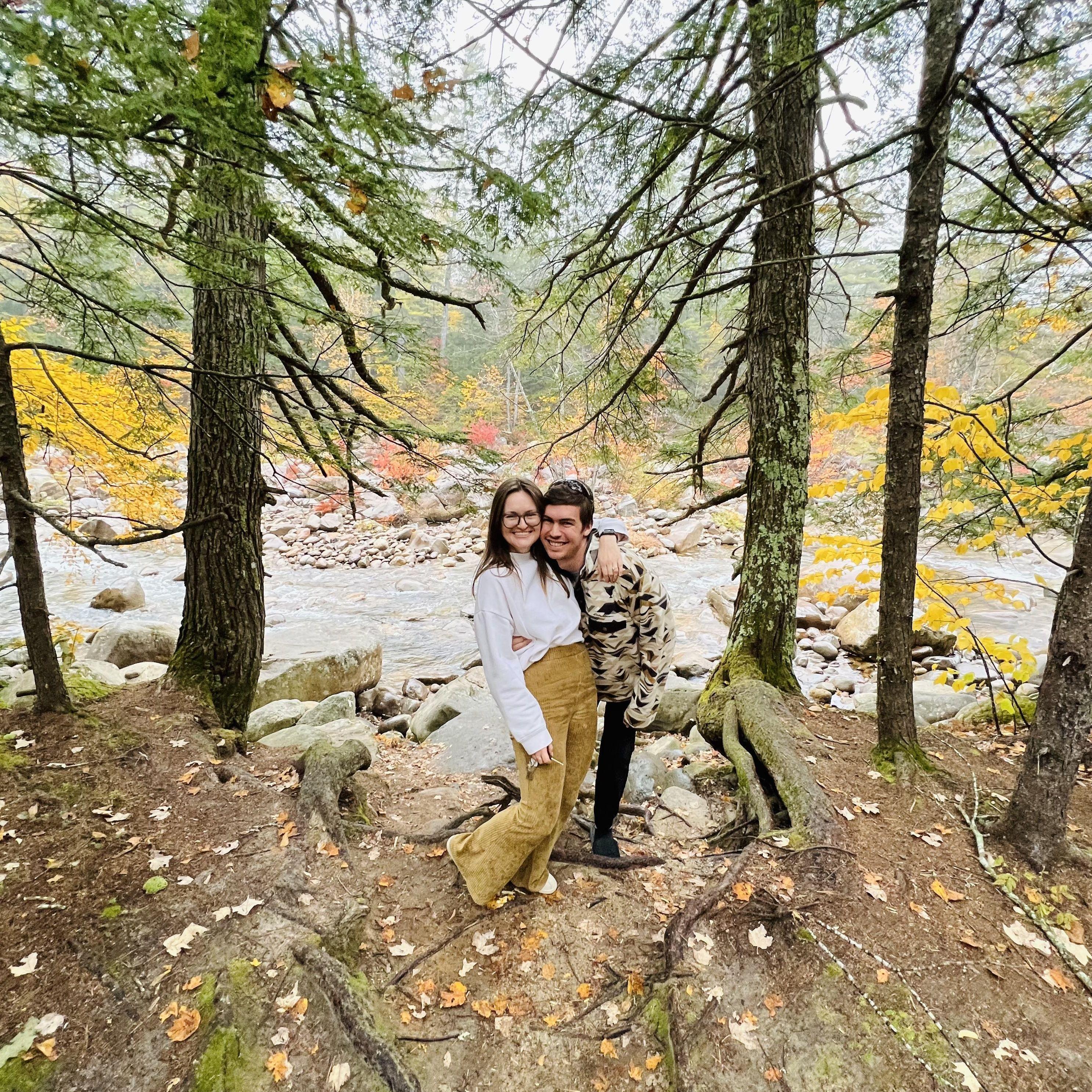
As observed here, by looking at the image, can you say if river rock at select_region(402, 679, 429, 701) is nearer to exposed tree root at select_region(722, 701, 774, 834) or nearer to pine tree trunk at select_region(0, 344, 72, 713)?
pine tree trunk at select_region(0, 344, 72, 713)

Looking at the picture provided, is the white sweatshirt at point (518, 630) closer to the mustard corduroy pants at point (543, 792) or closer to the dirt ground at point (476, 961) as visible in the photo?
the mustard corduroy pants at point (543, 792)

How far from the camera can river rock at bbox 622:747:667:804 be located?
3.91 metres

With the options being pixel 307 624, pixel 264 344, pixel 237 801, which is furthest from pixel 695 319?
pixel 237 801

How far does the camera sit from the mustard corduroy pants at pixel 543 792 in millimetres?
2416

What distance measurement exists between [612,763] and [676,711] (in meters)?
3.31

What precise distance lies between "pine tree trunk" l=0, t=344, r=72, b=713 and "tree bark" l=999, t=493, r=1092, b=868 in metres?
4.69

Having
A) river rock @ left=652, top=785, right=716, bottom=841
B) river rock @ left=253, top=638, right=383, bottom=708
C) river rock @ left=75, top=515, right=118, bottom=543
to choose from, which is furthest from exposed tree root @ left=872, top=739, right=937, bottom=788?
river rock @ left=75, top=515, right=118, bottom=543

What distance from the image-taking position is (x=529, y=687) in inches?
95.5

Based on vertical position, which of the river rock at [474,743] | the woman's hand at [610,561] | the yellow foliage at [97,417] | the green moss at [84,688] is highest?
the yellow foliage at [97,417]

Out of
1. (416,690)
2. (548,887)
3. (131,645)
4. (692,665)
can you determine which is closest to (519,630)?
(548,887)

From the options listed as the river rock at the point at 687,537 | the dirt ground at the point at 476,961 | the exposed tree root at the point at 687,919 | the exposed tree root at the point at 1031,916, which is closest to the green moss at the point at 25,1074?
the dirt ground at the point at 476,961

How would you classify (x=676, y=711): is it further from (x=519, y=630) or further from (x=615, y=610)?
(x=519, y=630)

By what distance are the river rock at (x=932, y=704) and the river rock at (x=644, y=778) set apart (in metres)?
2.74

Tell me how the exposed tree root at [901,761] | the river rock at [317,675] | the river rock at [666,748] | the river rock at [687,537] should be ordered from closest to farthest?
the exposed tree root at [901,761]
the river rock at [666,748]
the river rock at [317,675]
the river rock at [687,537]
